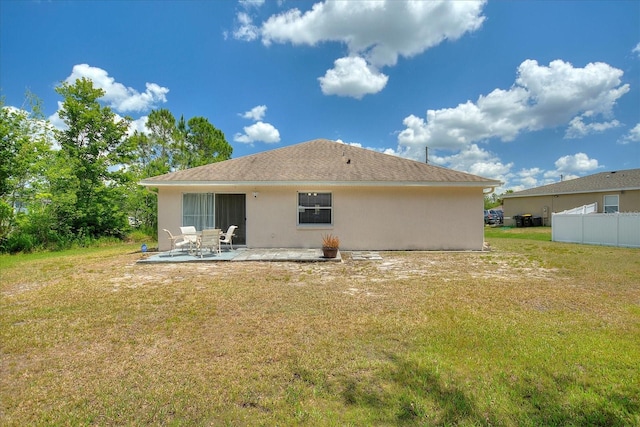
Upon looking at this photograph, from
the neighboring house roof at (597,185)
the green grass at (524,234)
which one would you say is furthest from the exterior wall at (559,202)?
the green grass at (524,234)

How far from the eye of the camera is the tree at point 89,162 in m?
14.5

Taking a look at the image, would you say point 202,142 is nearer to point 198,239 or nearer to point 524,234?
point 198,239

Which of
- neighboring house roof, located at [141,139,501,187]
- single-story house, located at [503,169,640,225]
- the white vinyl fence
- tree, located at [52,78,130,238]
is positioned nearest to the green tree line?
tree, located at [52,78,130,238]

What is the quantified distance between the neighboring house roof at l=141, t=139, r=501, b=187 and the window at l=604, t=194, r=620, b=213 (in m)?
16.0

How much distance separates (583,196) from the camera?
21.8 metres

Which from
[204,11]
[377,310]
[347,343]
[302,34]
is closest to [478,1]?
[302,34]

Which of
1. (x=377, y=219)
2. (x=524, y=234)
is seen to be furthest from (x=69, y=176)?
(x=524, y=234)

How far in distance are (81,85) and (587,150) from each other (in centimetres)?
3492

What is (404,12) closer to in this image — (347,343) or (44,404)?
(347,343)

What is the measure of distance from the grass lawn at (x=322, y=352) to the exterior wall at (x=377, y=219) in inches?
208

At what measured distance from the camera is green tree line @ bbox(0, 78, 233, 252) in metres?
12.6

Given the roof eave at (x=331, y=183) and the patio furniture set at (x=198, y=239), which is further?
the roof eave at (x=331, y=183)

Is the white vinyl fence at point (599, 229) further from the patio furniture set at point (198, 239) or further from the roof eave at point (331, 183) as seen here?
the patio furniture set at point (198, 239)

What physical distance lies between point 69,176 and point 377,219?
15.1m
